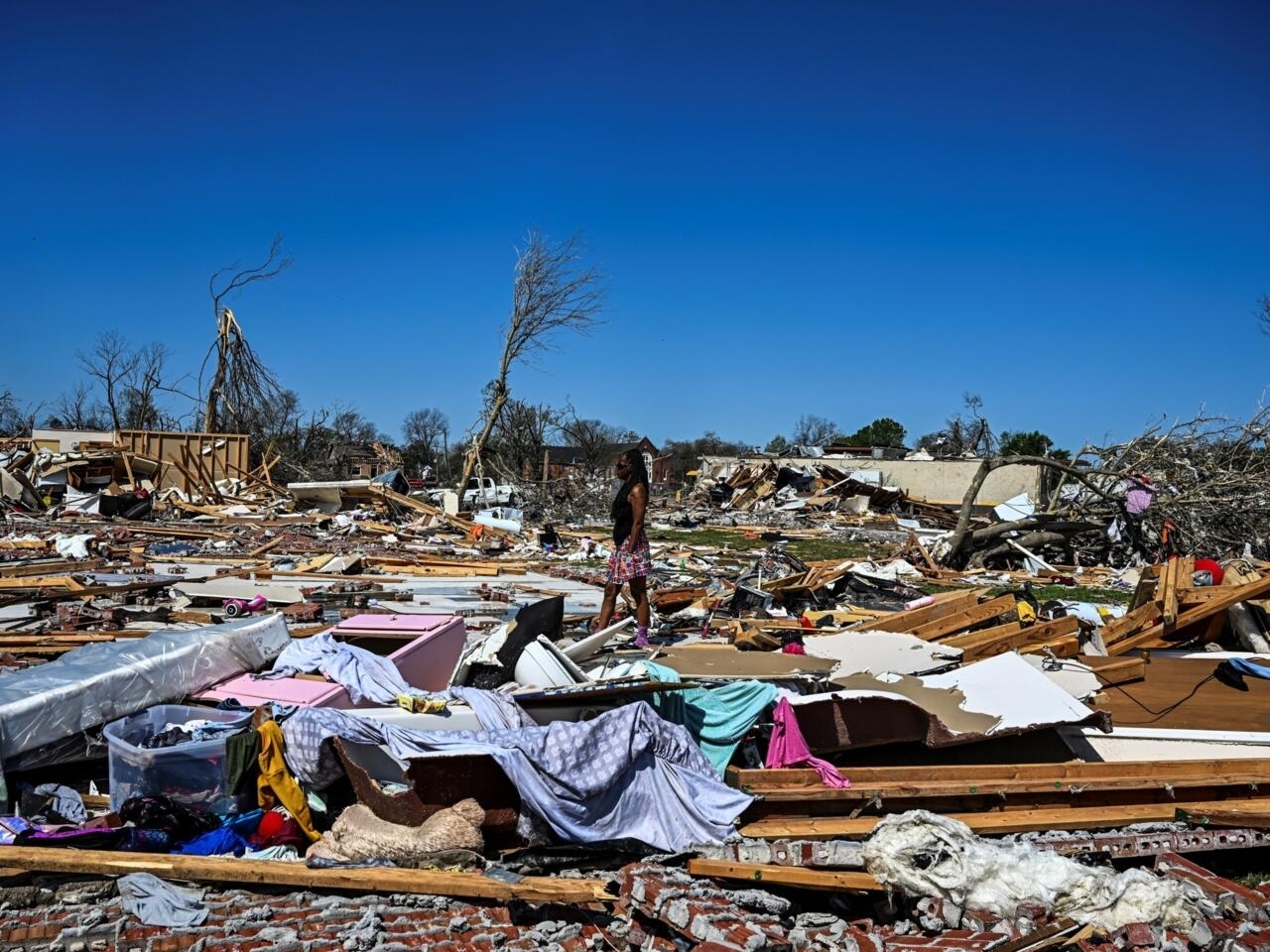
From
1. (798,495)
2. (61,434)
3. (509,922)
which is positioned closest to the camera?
(509,922)

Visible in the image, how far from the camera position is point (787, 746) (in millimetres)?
4566

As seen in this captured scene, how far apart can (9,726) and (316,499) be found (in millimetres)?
18327

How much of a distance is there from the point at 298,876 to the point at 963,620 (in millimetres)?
5399

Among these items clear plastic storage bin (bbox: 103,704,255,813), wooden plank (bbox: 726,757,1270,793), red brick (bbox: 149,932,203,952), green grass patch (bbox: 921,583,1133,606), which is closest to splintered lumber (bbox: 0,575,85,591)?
clear plastic storage bin (bbox: 103,704,255,813)

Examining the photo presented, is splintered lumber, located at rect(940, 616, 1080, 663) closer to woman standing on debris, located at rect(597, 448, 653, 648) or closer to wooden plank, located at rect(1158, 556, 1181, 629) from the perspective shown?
wooden plank, located at rect(1158, 556, 1181, 629)

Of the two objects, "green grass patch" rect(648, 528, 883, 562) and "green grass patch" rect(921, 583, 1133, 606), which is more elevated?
"green grass patch" rect(648, 528, 883, 562)

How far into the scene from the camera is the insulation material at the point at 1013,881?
3338mm

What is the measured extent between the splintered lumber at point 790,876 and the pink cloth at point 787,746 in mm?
867

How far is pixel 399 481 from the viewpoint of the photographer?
2367cm

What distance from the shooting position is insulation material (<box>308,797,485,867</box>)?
3668mm

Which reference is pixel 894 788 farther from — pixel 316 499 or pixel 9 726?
pixel 316 499

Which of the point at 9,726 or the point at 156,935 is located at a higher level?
the point at 9,726

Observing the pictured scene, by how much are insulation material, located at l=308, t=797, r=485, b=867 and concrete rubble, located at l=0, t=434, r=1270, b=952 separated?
0.01m

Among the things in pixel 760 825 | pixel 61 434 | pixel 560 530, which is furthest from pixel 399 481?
pixel 760 825
